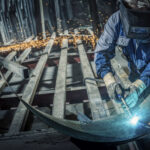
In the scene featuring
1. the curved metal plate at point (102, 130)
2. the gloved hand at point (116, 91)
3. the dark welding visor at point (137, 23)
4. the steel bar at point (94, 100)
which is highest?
the dark welding visor at point (137, 23)

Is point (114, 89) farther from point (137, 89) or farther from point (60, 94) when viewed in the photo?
point (60, 94)

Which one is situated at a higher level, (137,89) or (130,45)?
(130,45)

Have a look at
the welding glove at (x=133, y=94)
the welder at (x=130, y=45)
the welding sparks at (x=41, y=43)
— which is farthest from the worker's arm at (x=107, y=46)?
the welding sparks at (x=41, y=43)

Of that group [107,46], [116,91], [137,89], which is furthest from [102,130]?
[107,46]

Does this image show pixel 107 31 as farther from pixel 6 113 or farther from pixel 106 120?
pixel 6 113

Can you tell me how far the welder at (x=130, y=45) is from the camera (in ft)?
4.99

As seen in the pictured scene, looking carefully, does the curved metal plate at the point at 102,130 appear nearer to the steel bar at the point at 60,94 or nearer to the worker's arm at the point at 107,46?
the steel bar at the point at 60,94

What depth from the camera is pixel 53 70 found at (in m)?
4.25

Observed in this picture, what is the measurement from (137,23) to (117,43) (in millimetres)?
748

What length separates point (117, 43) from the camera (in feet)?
7.51

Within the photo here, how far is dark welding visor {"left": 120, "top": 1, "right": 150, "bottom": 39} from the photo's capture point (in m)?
1.47

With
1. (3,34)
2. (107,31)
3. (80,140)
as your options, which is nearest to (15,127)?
(80,140)

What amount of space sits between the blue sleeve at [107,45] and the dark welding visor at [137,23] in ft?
1.86

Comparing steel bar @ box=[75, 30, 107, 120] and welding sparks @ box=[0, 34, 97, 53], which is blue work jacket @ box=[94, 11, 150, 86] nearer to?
steel bar @ box=[75, 30, 107, 120]
